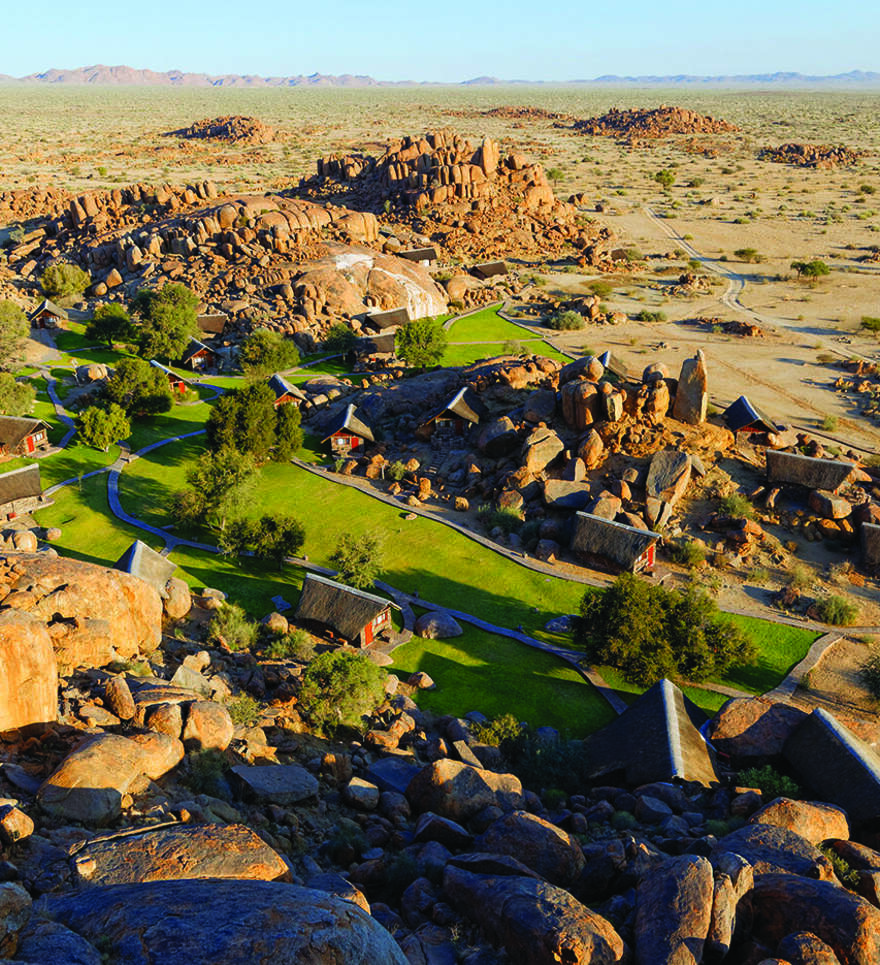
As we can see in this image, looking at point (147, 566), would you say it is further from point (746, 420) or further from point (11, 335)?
point (11, 335)

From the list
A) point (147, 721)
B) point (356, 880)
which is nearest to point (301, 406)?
point (147, 721)

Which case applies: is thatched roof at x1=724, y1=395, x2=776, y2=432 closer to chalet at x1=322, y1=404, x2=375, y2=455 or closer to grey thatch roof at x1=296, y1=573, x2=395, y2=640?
chalet at x1=322, y1=404, x2=375, y2=455

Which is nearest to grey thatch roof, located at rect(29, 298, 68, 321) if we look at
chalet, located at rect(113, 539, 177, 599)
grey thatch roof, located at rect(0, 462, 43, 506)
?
grey thatch roof, located at rect(0, 462, 43, 506)

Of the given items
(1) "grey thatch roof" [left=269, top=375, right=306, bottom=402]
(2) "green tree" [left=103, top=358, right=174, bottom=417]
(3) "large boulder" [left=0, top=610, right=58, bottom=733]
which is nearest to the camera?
(3) "large boulder" [left=0, top=610, right=58, bottom=733]

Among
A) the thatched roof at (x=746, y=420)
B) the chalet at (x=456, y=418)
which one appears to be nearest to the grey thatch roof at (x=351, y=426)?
the chalet at (x=456, y=418)

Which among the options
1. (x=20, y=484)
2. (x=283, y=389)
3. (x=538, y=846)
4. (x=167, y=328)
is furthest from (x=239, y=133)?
(x=538, y=846)

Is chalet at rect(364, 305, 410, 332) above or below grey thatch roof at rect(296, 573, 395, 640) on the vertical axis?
above
